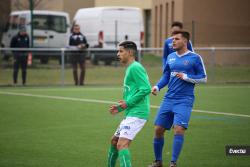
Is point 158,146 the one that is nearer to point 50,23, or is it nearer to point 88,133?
point 88,133

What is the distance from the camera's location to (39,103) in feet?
69.8

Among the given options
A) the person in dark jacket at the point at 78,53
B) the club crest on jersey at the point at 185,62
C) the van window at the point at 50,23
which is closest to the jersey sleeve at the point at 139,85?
the club crest on jersey at the point at 185,62

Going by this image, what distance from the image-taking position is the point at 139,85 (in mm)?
9859

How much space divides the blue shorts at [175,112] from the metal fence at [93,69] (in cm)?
1712

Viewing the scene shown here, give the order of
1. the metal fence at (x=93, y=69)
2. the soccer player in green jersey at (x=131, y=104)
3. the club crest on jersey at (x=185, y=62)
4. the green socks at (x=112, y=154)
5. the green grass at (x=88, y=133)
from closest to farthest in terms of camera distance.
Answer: the soccer player in green jersey at (x=131, y=104) < the green socks at (x=112, y=154) < the club crest on jersey at (x=185, y=62) < the green grass at (x=88, y=133) < the metal fence at (x=93, y=69)

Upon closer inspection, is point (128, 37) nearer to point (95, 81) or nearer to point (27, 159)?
point (95, 81)

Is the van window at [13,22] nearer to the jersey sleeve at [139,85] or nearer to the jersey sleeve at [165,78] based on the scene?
the jersey sleeve at [165,78]

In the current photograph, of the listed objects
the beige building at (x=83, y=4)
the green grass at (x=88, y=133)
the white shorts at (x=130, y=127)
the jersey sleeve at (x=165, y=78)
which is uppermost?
the beige building at (x=83, y=4)

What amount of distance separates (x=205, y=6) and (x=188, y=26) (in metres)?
1.58

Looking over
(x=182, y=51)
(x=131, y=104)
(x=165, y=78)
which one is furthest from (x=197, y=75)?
(x=131, y=104)

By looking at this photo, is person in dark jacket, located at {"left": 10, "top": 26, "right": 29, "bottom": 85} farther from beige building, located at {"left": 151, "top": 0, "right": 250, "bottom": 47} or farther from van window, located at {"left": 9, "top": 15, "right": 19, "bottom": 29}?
beige building, located at {"left": 151, "top": 0, "right": 250, "bottom": 47}

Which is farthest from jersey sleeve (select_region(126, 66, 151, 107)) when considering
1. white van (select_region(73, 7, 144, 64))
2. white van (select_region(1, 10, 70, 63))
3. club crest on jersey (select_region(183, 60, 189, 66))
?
white van (select_region(73, 7, 144, 64))

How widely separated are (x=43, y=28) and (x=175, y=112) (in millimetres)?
26904

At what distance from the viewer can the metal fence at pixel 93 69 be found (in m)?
28.9
